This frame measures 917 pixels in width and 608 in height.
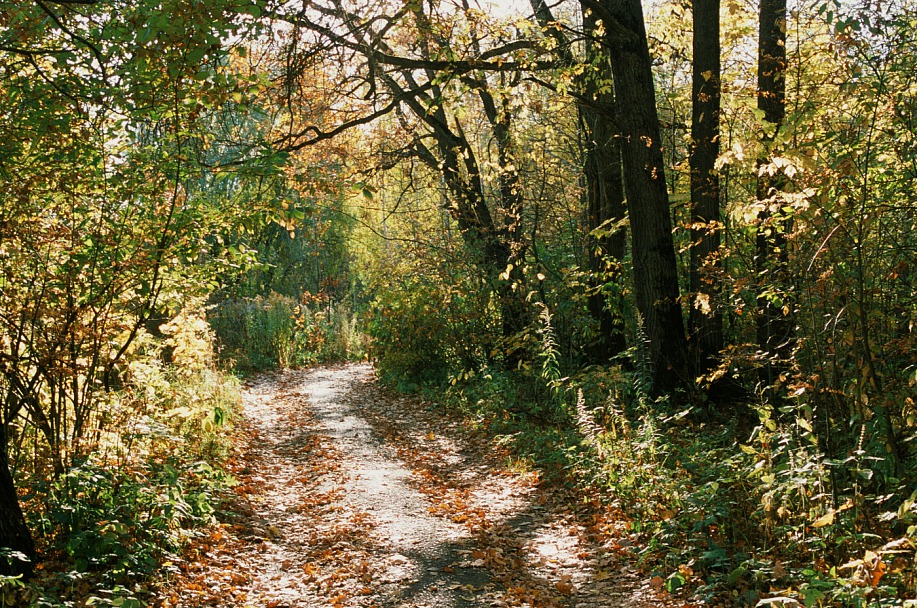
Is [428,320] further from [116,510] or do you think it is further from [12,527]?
[12,527]

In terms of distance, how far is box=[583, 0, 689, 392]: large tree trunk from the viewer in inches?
336

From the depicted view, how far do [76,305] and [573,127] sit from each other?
908 centimetres

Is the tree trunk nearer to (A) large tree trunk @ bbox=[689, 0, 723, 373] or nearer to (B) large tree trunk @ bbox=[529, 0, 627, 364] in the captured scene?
(B) large tree trunk @ bbox=[529, 0, 627, 364]

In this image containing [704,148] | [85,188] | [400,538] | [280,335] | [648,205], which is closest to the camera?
[85,188]

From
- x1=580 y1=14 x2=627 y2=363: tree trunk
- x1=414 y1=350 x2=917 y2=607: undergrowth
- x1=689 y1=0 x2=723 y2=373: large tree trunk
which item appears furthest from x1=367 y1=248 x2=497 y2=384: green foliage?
x1=414 y1=350 x2=917 y2=607: undergrowth

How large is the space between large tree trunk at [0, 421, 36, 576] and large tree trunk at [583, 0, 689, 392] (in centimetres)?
682

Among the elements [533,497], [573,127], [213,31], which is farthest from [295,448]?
[573,127]

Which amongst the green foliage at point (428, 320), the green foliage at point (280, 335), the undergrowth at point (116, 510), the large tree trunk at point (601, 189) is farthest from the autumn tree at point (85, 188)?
the green foliage at point (280, 335)

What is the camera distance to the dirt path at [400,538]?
5.19m

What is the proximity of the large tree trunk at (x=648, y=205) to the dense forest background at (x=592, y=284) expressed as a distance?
35 mm

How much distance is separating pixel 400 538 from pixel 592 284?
260 inches

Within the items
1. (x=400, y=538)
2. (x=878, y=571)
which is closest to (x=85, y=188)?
(x=400, y=538)

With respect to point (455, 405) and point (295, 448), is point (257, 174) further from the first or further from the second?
point (455, 405)

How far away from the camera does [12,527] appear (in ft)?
15.2
